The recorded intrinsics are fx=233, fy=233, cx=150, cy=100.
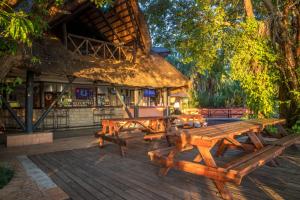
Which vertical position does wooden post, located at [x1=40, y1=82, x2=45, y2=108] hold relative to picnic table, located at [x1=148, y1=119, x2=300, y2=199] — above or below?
above

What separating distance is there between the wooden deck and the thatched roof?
388 centimetres

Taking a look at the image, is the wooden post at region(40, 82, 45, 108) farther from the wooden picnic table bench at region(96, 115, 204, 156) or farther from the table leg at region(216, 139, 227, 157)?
the table leg at region(216, 139, 227, 157)

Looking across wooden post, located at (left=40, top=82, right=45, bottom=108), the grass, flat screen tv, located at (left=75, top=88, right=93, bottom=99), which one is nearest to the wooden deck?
the grass

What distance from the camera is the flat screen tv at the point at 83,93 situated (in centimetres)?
1289

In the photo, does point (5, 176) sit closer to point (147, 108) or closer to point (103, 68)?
point (103, 68)

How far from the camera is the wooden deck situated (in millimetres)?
3625

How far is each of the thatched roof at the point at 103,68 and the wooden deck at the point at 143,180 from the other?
3876 millimetres

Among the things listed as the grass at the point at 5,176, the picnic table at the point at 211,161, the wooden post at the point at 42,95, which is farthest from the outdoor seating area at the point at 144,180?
the wooden post at the point at 42,95

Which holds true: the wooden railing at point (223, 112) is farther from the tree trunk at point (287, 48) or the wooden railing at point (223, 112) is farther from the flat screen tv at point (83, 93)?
the tree trunk at point (287, 48)

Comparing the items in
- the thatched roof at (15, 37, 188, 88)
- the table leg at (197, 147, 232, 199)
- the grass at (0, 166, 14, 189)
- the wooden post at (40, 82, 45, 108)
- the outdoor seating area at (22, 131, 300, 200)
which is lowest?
the outdoor seating area at (22, 131, 300, 200)

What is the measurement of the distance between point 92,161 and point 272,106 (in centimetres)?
548

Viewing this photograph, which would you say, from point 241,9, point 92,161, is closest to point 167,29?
point 241,9

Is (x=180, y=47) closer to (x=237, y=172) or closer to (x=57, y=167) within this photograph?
(x=57, y=167)

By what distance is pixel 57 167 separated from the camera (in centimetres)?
529
